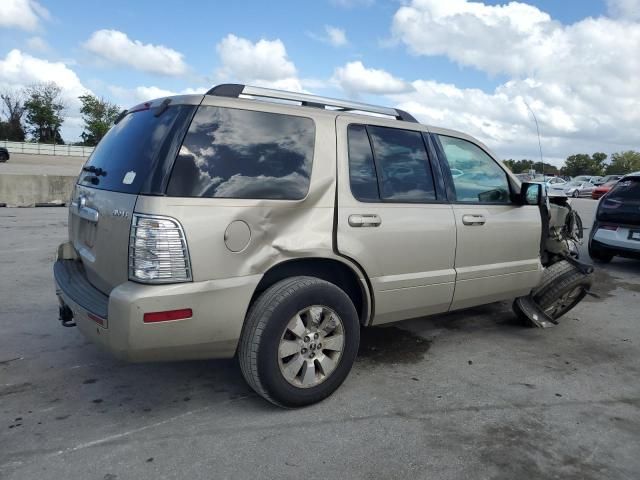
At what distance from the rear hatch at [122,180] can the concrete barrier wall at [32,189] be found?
11.2 meters

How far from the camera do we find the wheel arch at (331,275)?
3162 millimetres

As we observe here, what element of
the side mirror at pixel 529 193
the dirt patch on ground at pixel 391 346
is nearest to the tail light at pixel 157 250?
the dirt patch on ground at pixel 391 346

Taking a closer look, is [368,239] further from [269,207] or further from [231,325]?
[231,325]

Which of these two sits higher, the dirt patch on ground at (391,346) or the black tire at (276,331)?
the black tire at (276,331)

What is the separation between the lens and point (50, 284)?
590 centimetres

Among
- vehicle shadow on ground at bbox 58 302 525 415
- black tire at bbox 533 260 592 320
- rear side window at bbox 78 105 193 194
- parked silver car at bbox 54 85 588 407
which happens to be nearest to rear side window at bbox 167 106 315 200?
parked silver car at bbox 54 85 588 407

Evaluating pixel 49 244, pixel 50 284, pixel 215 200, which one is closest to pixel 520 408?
pixel 215 200

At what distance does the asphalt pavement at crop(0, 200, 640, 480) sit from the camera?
Answer: 264 cm

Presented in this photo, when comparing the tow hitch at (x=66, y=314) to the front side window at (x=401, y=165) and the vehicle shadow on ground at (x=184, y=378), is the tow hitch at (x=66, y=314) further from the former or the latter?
the front side window at (x=401, y=165)

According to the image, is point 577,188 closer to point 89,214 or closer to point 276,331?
point 276,331

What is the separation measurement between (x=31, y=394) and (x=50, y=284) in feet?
9.49

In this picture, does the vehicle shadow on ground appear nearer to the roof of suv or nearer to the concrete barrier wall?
the roof of suv

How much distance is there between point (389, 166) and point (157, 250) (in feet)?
5.75

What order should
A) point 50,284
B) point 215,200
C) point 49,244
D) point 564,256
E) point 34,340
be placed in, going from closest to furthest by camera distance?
point 215,200
point 34,340
point 564,256
point 50,284
point 49,244
